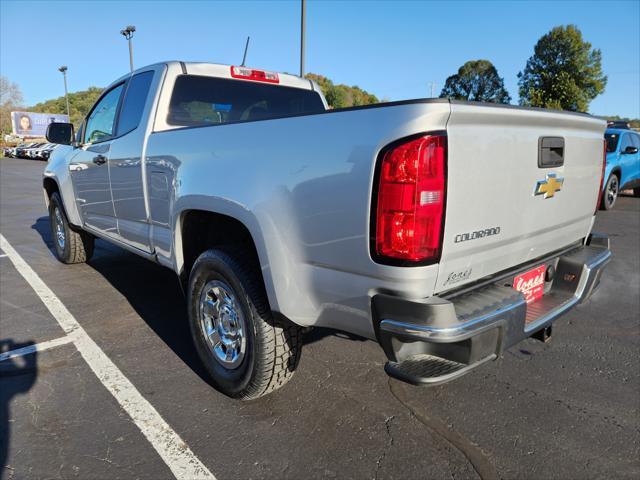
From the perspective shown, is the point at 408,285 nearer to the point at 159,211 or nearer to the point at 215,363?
the point at 215,363

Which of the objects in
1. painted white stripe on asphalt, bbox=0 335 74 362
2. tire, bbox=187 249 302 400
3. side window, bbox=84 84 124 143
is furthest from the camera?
side window, bbox=84 84 124 143

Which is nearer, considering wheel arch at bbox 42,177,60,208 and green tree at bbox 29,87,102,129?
wheel arch at bbox 42,177,60,208

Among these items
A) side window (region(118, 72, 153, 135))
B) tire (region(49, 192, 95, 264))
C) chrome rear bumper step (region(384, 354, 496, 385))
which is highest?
side window (region(118, 72, 153, 135))

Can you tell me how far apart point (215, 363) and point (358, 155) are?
1676 mm

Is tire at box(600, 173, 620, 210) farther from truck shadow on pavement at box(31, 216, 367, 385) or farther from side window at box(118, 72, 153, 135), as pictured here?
side window at box(118, 72, 153, 135)

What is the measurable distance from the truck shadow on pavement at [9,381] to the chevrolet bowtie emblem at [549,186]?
2836mm

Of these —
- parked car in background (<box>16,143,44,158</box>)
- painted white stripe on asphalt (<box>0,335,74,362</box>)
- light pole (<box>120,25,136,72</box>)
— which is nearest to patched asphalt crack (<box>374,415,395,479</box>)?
painted white stripe on asphalt (<box>0,335,74,362</box>)

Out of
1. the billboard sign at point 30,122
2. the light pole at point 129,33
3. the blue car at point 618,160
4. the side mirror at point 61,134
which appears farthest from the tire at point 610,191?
the billboard sign at point 30,122

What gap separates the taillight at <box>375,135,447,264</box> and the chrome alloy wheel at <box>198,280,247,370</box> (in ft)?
3.60

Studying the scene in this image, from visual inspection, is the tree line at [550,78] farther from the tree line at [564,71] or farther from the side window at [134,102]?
the side window at [134,102]

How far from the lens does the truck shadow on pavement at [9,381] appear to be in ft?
7.27

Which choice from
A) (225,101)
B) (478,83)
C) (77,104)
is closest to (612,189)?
(225,101)

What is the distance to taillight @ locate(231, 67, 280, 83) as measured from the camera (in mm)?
3736

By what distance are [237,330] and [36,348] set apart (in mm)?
1763
